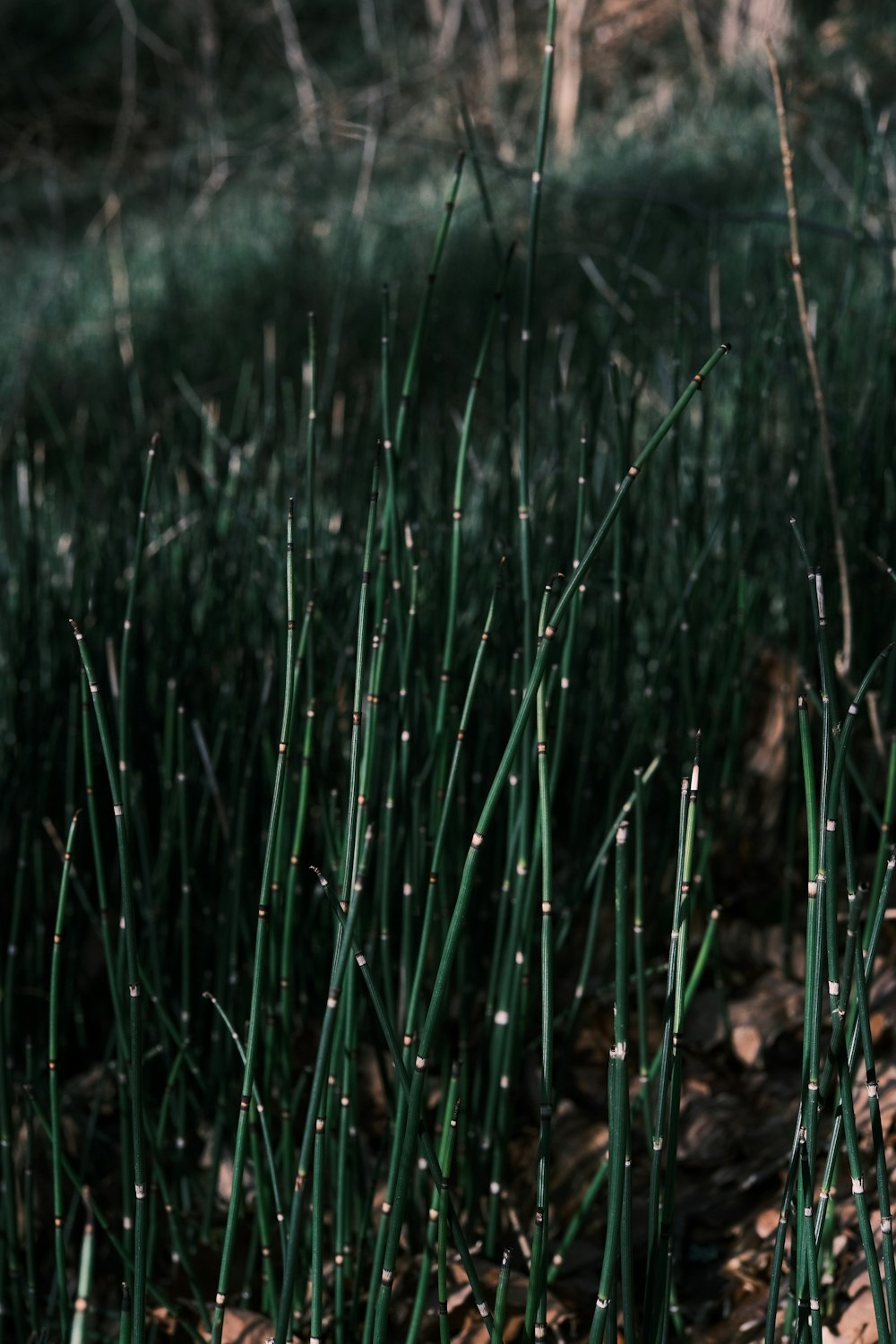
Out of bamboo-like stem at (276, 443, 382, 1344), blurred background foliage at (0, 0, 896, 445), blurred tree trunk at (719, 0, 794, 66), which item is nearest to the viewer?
bamboo-like stem at (276, 443, 382, 1344)

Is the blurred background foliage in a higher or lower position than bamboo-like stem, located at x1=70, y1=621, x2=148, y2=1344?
higher

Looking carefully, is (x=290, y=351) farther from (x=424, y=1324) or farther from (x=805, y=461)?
(x=424, y=1324)

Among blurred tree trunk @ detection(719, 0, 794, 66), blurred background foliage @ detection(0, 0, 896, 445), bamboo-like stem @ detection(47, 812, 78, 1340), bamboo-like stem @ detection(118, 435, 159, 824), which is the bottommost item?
bamboo-like stem @ detection(47, 812, 78, 1340)

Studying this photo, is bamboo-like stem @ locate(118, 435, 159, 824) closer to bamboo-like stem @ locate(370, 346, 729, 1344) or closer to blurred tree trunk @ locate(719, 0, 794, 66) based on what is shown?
bamboo-like stem @ locate(370, 346, 729, 1344)

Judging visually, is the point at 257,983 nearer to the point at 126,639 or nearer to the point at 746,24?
the point at 126,639

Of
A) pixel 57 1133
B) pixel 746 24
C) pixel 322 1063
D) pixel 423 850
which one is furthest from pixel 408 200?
pixel 322 1063

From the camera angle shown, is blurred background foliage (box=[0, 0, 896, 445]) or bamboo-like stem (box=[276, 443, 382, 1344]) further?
blurred background foliage (box=[0, 0, 896, 445])

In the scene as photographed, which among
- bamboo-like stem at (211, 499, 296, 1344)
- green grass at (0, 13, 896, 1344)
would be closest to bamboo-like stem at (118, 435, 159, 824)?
green grass at (0, 13, 896, 1344)

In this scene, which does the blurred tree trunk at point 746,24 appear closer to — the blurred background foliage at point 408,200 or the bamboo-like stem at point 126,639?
the blurred background foliage at point 408,200

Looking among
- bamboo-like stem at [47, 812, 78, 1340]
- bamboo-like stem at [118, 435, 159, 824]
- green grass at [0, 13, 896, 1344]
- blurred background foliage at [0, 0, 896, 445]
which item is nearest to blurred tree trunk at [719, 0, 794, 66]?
blurred background foliage at [0, 0, 896, 445]

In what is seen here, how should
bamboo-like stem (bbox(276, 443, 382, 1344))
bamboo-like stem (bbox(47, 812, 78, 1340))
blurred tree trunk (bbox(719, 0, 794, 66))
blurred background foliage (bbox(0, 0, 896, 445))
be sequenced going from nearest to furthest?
bamboo-like stem (bbox(276, 443, 382, 1344)) < bamboo-like stem (bbox(47, 812, 78, 1340)) < blurred background foliage (bbox(0, 0, 896, 445)) < blurred tree trunk (bbox(719, 0, 794, 66))
